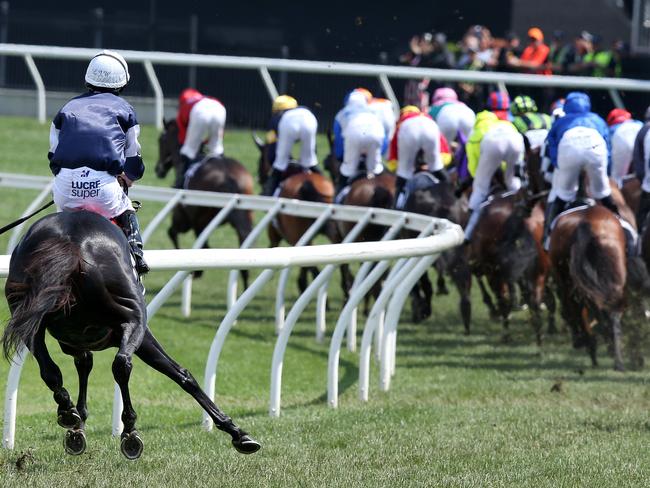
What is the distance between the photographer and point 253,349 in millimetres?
10164

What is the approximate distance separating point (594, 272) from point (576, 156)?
849 millimetres

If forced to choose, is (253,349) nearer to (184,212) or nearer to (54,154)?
(184,212)

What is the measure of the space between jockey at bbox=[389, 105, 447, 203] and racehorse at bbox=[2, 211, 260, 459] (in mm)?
6121

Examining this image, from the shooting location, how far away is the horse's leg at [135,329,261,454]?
229 inches

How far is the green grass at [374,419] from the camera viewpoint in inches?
233

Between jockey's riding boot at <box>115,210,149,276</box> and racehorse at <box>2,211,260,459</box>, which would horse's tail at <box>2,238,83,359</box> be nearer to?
racehorse at <box>2,211,260,459</box>

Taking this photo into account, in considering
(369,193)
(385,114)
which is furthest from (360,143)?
(385,114)

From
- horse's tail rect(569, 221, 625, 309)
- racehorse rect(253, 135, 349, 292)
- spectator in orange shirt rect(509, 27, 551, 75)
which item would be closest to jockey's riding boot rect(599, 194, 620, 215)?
horse's tail rect(569, 221, 625, 309)

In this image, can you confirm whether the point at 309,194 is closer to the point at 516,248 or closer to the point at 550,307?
the point at 516,248

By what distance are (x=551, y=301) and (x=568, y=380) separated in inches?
89.5

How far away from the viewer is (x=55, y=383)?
5.75 metres

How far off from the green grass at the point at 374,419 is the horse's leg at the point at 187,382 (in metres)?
0.13

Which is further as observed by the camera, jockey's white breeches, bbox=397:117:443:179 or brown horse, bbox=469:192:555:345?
jockey's white breeches, bbox=397:117:443:179

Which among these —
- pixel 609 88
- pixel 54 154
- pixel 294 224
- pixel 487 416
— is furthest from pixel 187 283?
pixel 609 88
